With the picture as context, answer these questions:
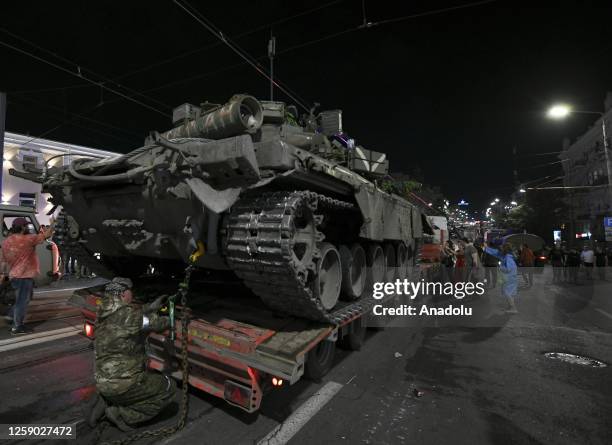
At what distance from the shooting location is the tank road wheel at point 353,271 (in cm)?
547

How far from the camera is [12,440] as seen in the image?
3.18 meters

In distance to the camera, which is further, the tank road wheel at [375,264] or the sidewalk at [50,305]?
the sidewalk at [50,305]

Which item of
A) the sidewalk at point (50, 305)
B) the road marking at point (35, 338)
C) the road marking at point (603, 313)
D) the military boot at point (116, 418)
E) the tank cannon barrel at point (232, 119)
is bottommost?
the road marking at point (603, 313)

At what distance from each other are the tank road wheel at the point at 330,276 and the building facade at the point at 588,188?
34249 millimetres

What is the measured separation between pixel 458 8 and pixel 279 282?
811 centimetres

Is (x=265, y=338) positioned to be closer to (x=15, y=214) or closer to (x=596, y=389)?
(x=596, y=389)

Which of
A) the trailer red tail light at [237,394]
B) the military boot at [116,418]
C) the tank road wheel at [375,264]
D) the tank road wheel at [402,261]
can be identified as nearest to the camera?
the trailer red tail light at [237,394]

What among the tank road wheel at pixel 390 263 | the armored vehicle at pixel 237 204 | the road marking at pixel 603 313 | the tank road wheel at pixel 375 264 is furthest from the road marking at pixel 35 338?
the road marking at pixel 603 313

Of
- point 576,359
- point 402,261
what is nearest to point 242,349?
point 576,359

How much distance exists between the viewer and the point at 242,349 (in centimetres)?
338

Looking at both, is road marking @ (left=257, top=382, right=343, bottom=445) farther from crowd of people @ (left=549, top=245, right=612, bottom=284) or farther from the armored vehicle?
crowd of people @ (left=549, top=245, right=612, bottom=284)

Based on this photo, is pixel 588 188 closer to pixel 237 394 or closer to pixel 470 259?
pixel 470 259

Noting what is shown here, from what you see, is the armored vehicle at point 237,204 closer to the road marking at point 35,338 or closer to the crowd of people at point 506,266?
the road marking at point 35,338

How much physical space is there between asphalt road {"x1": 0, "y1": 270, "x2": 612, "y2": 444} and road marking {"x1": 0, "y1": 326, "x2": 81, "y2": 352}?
0.66 feet
